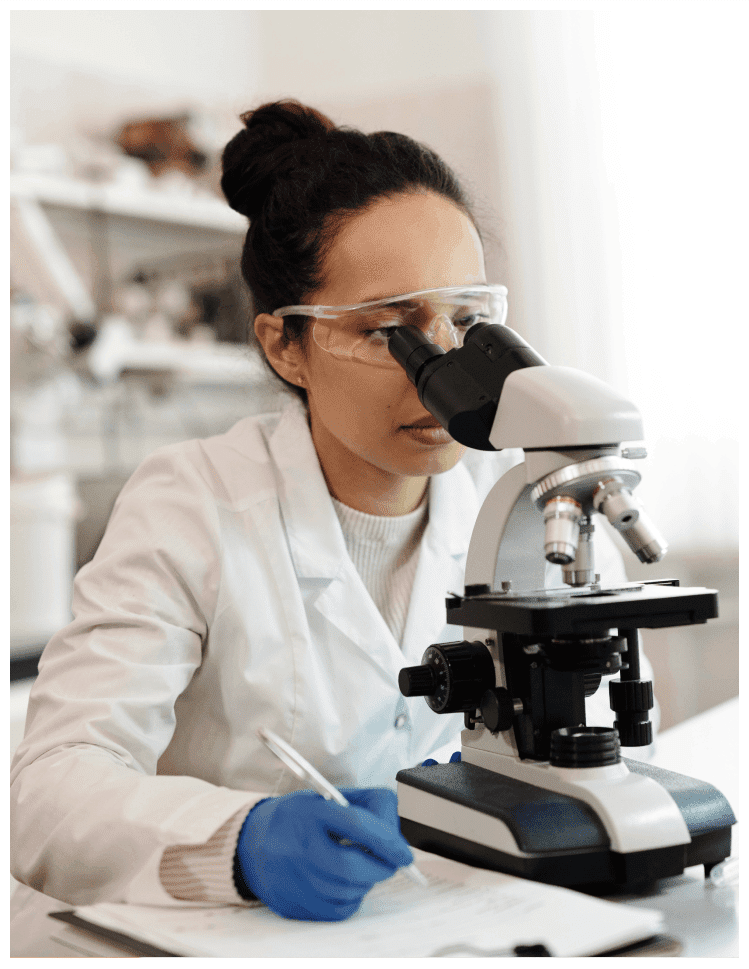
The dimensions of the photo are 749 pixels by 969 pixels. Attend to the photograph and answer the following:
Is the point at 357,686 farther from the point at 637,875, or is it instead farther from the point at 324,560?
the point at 637,875

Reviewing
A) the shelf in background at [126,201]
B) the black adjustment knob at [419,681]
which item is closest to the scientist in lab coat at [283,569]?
the black adjustment knob at [419,681]

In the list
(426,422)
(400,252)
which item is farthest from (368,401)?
(400,252)

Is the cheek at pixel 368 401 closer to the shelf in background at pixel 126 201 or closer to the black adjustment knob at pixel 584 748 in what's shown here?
the black adjustment knob at pixel 584 748

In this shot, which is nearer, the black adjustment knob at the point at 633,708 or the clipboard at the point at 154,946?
the clipboard at the point at 154,946

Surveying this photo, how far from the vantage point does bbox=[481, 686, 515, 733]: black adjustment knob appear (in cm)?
97

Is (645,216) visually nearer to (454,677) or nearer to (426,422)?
(426,422)

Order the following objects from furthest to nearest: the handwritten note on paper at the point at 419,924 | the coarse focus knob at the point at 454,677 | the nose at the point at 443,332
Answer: the nose at the point at 443,332, the coarse focus knob at the point at 454,677, the handwritten note on paper at the point at 419,924

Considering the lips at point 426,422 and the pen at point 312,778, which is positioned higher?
the lips at point 426,422

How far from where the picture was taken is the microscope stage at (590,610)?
33.6 inches

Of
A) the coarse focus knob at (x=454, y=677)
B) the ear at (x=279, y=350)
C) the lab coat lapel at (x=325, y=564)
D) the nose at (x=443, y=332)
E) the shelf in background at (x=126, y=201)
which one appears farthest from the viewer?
the shelf in background at (x=126, y=201)

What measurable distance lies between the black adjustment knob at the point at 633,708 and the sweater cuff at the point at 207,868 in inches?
15.9

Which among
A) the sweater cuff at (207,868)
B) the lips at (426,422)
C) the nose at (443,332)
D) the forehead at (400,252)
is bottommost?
the sweater cuff at (207,868)

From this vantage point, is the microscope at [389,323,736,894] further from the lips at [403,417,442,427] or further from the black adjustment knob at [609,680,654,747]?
the lips at [403,417,442,427]

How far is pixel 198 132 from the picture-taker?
320 cm
